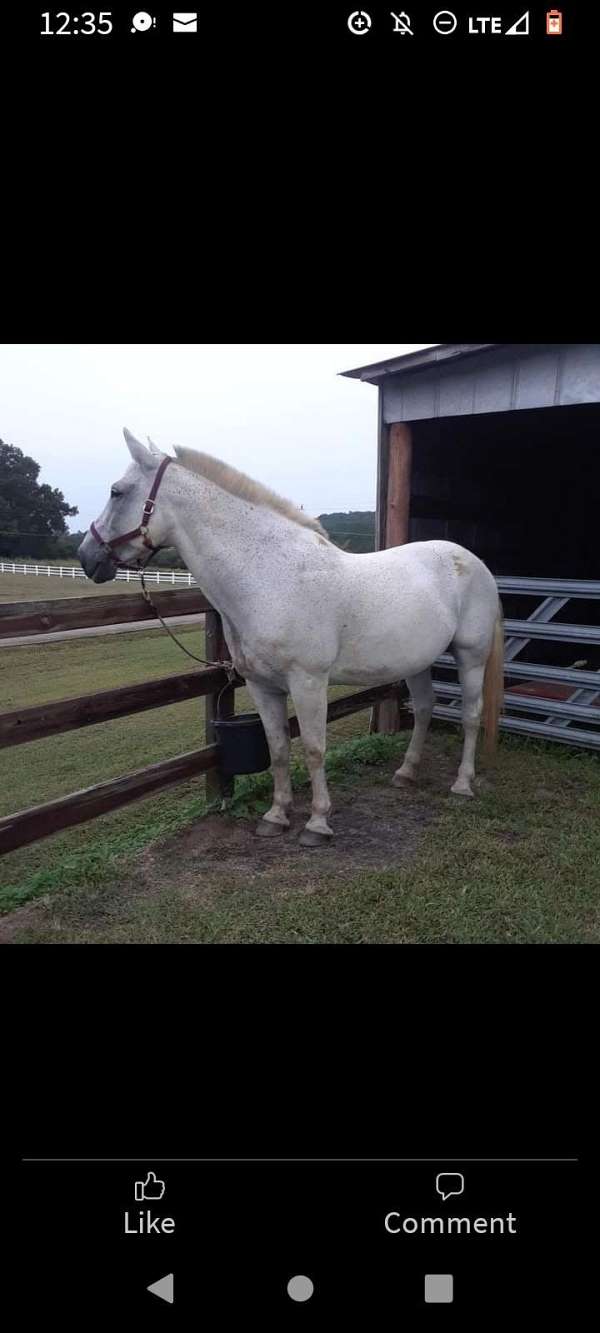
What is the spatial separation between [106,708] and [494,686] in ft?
8.71

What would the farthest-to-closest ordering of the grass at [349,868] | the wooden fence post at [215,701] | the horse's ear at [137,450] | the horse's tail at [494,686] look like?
the horse's tail at [494,686], the wooden fence post at [215,701], the horse's ear at [137,450], the grass at [349,868]

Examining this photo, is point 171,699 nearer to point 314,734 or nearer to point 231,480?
point 314,734

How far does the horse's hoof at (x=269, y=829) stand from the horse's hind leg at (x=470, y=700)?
4.31ft

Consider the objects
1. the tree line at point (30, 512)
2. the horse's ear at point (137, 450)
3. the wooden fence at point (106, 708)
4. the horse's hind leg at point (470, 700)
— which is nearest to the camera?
the wooden fence at point (106, 708)

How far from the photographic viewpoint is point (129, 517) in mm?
3160

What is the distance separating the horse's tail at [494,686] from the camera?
4473 millimetres

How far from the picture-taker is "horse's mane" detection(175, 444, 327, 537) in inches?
128

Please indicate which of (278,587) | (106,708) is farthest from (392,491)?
(106,708)

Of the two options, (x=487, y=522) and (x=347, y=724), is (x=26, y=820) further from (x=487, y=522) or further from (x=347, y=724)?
(x=487, y=522)
